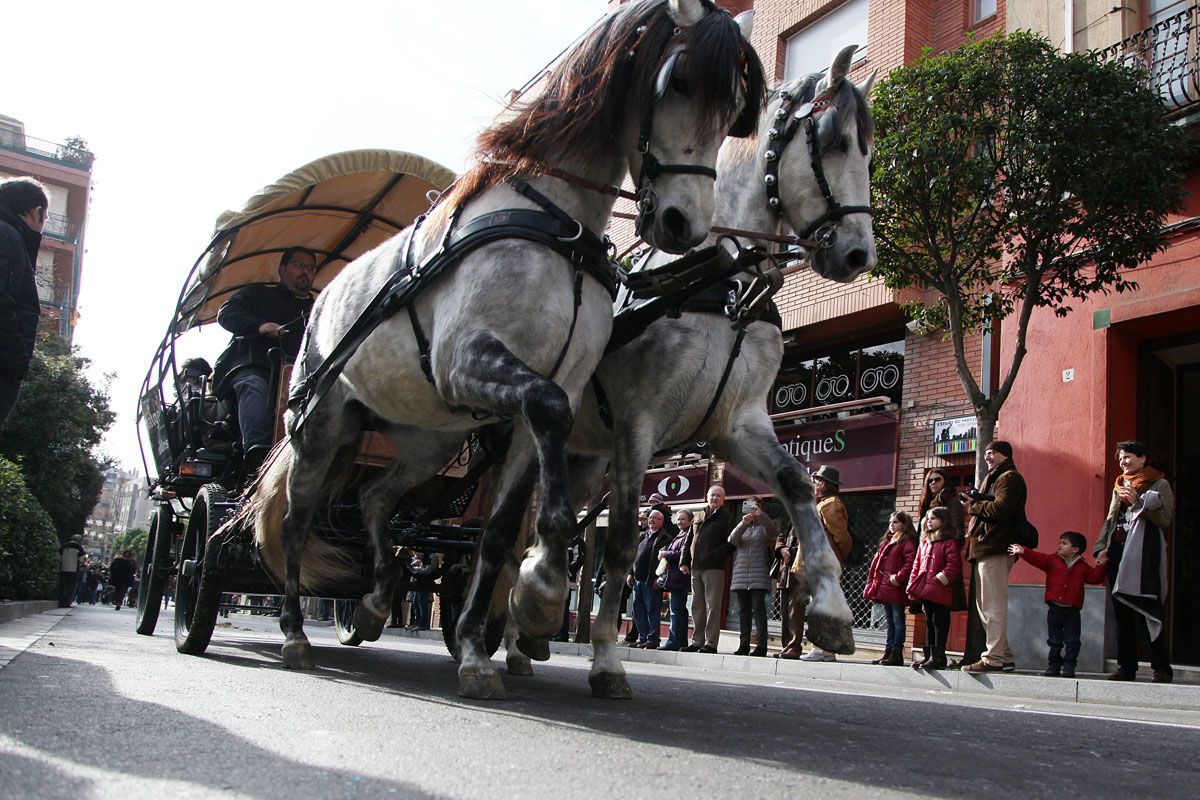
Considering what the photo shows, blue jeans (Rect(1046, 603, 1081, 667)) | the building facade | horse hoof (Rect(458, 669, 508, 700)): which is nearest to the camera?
horse hoof (Rect(458, 669, 508, 700))

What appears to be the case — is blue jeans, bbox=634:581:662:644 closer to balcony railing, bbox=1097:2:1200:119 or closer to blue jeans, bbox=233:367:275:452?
blue jeans, bbox=233:367:275:452

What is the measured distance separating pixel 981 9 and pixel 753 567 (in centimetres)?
979

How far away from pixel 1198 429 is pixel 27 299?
12267 millimetres

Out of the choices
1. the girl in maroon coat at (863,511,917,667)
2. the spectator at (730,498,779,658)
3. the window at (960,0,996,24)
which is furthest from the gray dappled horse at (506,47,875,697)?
the window at (960,0,996,24)

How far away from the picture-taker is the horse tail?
595 cm

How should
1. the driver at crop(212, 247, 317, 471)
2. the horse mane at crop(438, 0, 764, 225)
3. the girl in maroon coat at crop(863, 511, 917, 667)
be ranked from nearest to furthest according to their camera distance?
the horse mane at crop(438, 0, 764, 225)
the driver at crop(212, 247, 317, 471)
the girl in maroon coat at crop(863, 511, 917, 667)

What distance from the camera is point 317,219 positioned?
25.5 feet

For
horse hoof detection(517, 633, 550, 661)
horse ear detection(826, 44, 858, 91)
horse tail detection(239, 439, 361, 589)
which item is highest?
horse ear detection(826, 44, 858, 91)

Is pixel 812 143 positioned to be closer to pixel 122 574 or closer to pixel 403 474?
pixel 403 474

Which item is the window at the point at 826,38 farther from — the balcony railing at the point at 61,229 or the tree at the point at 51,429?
the balcony railing at the point at 61,229

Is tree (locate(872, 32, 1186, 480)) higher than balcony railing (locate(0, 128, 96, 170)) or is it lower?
lower

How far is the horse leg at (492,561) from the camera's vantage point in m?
4.05

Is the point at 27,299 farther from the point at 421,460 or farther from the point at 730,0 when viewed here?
the point at 730,0

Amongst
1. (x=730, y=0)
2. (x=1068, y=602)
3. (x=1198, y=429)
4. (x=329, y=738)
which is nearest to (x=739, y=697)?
(x=329, y=738)
